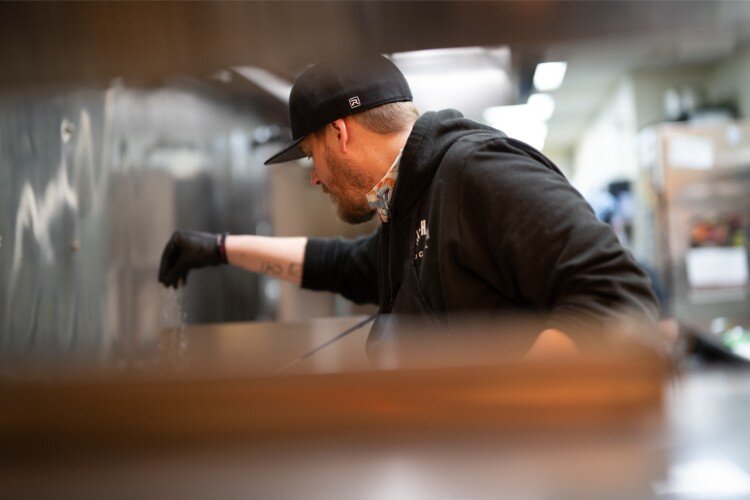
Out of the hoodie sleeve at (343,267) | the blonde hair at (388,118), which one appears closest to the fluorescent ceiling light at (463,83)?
the blonde hair at (388,118)

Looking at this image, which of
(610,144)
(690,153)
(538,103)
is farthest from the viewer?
(610,144)

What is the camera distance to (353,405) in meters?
0.35

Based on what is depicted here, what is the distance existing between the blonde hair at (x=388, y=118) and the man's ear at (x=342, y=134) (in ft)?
0.07

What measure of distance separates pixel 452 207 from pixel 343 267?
624 millimetres

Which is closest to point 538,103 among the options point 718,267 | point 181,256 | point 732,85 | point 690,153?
point 181,256

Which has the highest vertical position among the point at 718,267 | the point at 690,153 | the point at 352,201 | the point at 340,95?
the point at 690,153

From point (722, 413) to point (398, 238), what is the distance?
70 cm

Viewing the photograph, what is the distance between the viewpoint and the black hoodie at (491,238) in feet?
2.55

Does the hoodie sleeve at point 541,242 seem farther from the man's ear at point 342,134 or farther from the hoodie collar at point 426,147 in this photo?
the man's ear at point 342,134

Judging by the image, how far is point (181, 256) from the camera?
4.57 feet

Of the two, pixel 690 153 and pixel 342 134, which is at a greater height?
pixel 690 153

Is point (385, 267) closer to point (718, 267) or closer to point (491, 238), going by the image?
point (491, 238)

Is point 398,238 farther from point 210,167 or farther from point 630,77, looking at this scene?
point 630,77

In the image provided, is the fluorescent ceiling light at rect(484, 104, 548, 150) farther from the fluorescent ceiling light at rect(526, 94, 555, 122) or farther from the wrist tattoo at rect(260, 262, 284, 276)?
the wrist tattoo at rect(260, 262, 284, 276)
